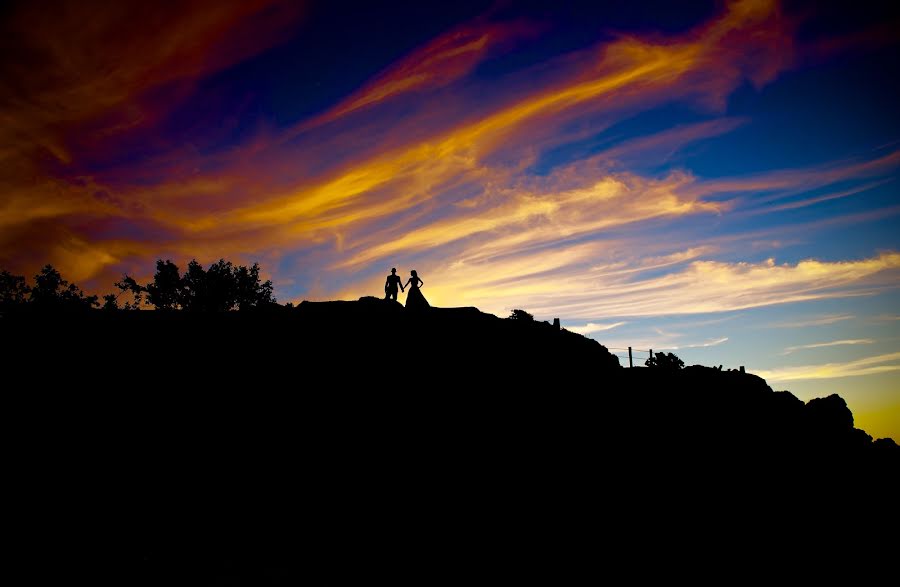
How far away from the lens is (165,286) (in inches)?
1924

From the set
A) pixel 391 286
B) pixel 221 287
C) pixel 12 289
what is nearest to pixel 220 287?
pixel 221 287

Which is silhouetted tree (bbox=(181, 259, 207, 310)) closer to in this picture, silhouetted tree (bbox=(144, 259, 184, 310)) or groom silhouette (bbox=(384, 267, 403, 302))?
silhouetted tree (bbox=(144, 259, 184, 310))

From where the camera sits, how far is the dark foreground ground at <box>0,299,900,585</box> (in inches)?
488

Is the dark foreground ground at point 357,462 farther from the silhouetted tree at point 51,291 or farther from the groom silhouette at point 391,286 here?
the silhouetted tree at point 51,291

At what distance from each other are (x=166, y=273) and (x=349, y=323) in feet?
128

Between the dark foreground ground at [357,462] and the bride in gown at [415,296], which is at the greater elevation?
the bride in gown at [415,296]

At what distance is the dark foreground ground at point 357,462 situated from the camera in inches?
488

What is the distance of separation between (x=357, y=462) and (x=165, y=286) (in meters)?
44.7

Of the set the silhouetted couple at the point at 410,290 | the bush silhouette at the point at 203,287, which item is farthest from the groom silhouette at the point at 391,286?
the bush silhouette at the point at 203,287

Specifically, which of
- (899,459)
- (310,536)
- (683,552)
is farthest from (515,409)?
(899,459)

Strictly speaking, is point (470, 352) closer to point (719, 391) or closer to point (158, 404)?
point (158, 404)

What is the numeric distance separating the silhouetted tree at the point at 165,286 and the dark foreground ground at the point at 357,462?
35354mm

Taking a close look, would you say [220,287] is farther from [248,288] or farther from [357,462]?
[357,462]

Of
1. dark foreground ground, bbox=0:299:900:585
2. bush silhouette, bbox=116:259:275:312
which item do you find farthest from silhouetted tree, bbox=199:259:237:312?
dark foreground ground, bbox=0:299:900:585
